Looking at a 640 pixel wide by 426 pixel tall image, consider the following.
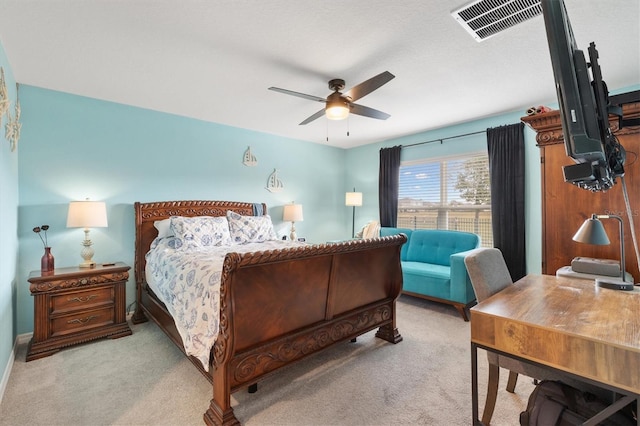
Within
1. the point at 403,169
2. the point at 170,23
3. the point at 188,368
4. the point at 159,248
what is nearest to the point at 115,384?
the point at 188,368

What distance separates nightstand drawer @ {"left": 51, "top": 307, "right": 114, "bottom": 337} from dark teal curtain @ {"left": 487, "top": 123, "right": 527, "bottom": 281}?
185 inches

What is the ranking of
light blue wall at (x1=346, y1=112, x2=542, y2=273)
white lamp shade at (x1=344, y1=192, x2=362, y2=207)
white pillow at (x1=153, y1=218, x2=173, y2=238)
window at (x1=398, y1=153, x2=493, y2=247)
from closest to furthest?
1. white pillow at (x1=153, y1=218, x2=173, y2=238)
2. light blue wall at (x1=346, y1=112, x2=542, y2=273)
3. window at (x1=398, y1=153, x2=493, y2=247)
4. white lamp shade at (x1=344, y1=192, x2=362, y2=207)

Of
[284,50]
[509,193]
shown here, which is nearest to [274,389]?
[284,50]

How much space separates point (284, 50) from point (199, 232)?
2.18 metres

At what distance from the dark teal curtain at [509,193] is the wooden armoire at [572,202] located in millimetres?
1433

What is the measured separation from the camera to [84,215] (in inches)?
112

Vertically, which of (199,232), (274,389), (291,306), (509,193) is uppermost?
(509,193)

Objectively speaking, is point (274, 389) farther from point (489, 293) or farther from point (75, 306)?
point (75, 306)

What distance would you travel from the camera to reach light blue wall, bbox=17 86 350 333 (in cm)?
291

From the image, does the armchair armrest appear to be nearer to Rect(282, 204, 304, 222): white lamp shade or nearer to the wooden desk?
the wooden desk

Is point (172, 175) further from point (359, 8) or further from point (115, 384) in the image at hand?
point (359, 8)

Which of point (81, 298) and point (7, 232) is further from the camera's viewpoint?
point (81, 298)

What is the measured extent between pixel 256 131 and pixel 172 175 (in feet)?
4.91

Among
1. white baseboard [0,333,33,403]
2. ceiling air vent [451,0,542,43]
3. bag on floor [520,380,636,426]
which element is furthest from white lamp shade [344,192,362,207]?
white baseboard [0,333,33,403]
